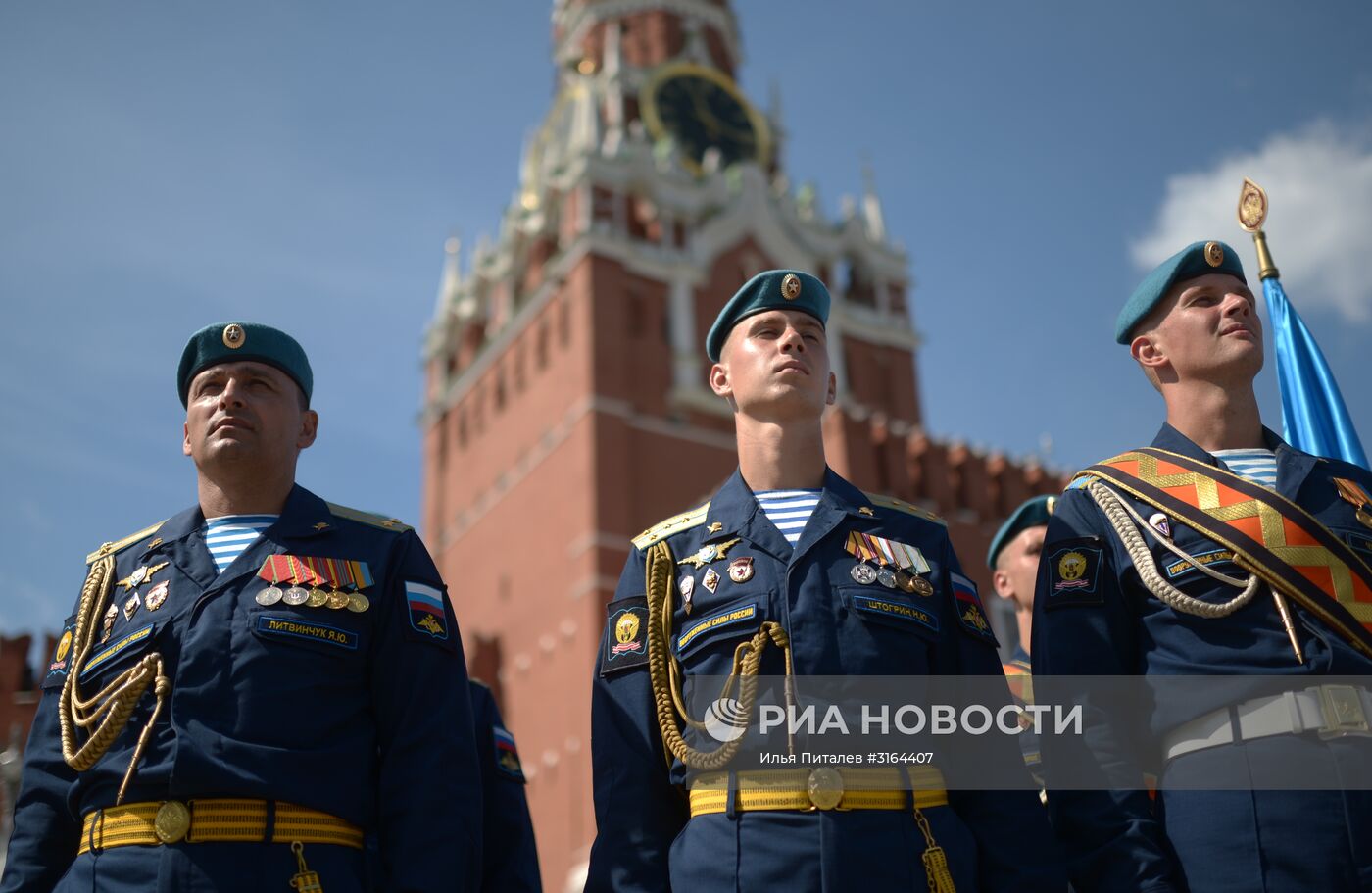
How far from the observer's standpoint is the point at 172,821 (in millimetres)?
3172

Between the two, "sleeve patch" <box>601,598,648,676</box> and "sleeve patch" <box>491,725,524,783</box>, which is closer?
"sleeve patch" <box>601,598,648,676</box>

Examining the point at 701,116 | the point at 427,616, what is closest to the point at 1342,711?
the point at 427,616

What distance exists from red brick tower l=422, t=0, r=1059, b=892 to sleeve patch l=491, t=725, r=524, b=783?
52.8ft

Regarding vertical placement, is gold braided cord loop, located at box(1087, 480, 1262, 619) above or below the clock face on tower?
below

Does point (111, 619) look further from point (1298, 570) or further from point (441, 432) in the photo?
point (441, 432)

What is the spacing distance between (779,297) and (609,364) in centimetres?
2147

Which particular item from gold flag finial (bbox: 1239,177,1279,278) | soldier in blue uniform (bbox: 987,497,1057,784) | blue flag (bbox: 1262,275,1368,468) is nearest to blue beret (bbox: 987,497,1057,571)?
soldier in blue uniform (bbox: 987,497,1057,784)

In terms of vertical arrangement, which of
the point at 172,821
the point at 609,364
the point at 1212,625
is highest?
the point at 609,364

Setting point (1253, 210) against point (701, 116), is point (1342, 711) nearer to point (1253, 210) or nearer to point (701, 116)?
point (1253, 210)

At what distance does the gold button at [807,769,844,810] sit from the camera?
3172mm

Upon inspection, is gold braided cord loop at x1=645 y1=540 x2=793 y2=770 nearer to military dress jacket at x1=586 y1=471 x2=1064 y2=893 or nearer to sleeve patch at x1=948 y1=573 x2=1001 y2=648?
military dress jacket at x1=586 y1=471 x2=1064 y2=893

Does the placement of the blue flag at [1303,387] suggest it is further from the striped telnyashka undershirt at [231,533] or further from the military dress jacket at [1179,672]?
the striped telnyashka undershirt at [231,533]

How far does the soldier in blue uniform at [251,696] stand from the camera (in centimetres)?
320

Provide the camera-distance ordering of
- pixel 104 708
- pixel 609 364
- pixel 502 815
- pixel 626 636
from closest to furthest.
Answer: pixel 104 708
pixel 626 636
pixel 502 815
pixel 609 364
